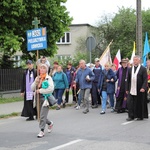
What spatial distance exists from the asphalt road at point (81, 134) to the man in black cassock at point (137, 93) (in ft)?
1.25

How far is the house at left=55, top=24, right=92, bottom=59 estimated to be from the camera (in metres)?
47.4

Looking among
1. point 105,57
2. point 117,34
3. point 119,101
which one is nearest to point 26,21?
point 105,57

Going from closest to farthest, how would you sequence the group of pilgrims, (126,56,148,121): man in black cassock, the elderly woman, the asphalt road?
1. the asphalt road
2. the elderly woman
3. the group of pilgrims
4. (126,56,148,121): man in black cassock

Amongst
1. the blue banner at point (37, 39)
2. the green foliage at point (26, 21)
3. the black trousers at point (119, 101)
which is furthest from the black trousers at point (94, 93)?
the green foliage at point (26, 21)

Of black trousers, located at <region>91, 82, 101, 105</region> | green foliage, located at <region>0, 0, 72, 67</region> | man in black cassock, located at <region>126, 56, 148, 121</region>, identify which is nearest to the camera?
man in black cassock, located at <region>126, 56, 148, 121</region>

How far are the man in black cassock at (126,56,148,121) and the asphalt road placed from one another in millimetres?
380

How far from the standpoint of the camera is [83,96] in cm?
1422

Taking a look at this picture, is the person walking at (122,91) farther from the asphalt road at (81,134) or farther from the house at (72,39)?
the house at (72,39)

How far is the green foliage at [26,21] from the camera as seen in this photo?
65.2 ft

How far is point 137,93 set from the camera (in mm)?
11898

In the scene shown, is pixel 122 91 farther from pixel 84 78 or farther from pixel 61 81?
pixel 61 81

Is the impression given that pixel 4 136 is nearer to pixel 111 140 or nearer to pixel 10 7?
pixel 111 140

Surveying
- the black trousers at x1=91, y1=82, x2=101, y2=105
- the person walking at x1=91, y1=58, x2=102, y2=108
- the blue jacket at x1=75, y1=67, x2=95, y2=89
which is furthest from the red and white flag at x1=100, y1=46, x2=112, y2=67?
the blue jacket at x1=75, y1=67, x2=95, y2=89

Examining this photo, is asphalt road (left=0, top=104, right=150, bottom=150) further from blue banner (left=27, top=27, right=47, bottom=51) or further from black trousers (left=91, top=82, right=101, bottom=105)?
black trousers (left=91, top=82, right=101, bottom=105)
